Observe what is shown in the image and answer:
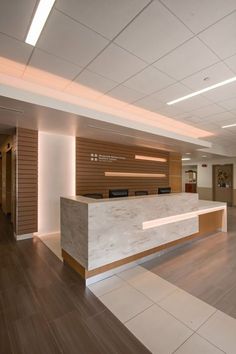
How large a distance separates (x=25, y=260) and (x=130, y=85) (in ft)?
12.5

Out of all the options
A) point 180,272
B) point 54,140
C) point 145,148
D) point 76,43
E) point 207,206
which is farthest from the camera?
point 145,148

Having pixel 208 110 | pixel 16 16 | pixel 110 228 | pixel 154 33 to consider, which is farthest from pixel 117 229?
pixel 208 110

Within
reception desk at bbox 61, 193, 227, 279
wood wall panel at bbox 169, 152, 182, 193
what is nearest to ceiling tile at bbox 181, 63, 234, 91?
reception desk at bbox 61, 193, 227, 279

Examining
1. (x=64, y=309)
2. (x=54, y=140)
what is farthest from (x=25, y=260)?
(x=54, y=140)

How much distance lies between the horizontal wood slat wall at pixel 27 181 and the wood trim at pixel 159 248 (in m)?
1.86

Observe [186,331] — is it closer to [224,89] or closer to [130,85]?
[130,85]

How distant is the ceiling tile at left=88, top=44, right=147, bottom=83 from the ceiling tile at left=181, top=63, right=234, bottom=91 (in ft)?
3.14

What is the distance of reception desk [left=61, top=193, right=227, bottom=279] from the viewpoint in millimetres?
2627

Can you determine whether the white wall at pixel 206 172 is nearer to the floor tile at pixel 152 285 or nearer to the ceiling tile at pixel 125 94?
the ceiling tile at pixel 125 94

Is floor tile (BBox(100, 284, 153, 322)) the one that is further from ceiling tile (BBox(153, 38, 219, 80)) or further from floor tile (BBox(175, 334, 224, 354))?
ceiling tile (BBox(153, 38, 219, 80))

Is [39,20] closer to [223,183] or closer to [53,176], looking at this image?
[53,176]

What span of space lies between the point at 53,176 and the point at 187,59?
4148 millimetres

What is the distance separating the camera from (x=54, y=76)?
121 inches

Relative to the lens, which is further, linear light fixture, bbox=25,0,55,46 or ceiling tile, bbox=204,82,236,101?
ceiling tile, bbox=204,82,236,101
